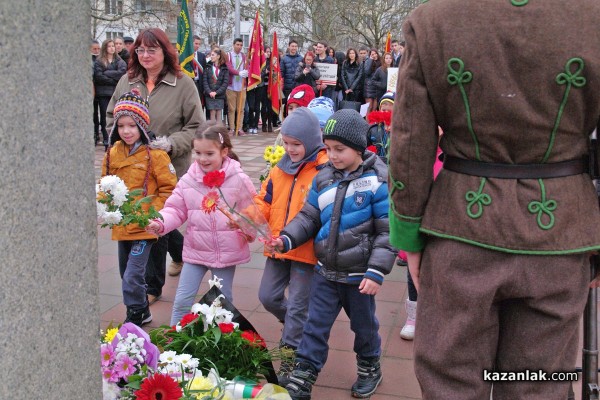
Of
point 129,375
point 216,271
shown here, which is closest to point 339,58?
point 216,271

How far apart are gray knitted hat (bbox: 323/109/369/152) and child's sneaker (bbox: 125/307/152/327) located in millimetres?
1781

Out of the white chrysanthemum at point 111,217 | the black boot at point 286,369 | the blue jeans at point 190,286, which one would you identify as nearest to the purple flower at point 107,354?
the white chrysanthemum at point 111,217

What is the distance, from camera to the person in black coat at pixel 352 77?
53.2 feet

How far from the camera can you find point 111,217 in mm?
3469

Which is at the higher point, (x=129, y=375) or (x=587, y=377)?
(x=587, y=377)

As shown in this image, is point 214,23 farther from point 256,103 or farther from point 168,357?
point 168,357

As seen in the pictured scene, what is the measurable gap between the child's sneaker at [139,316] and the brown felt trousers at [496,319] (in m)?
2.74

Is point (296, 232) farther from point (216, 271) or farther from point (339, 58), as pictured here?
point (339, 58)

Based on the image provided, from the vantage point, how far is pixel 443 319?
212 cm

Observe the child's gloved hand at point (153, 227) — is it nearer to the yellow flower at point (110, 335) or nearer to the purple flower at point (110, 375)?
the yellow flower at point (110, 335)

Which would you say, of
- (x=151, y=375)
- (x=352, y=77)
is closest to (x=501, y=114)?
(x=151, y=375)

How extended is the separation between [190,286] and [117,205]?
0.89 m

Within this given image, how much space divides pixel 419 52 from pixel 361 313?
185 cm

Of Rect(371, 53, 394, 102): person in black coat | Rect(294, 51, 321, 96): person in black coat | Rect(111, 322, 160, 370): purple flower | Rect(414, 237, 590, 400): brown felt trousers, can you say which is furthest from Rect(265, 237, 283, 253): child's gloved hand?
Rect(294, 51, 321, 96): person in black coat
